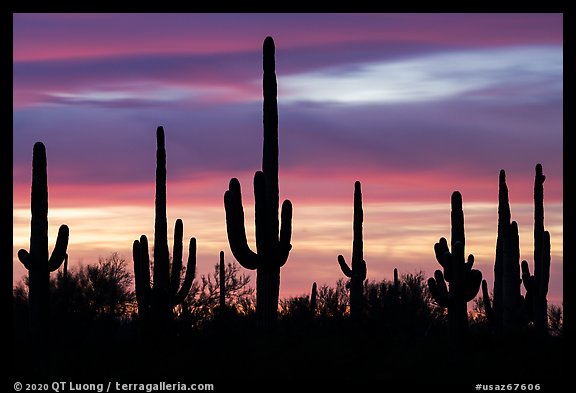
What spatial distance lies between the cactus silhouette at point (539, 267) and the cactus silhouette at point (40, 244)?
1476 cm

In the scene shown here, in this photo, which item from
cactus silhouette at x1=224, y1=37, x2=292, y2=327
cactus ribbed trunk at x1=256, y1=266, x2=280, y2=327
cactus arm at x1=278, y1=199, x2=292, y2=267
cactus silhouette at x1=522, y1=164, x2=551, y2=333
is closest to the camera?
cactus silhouette at x1=224, y1=37, x2=292, y2=327

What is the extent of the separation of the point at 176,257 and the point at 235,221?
9.80 metres

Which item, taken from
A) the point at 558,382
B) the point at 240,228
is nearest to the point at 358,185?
the point at 240,228

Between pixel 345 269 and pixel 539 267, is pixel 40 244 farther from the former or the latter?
pixel 539 267

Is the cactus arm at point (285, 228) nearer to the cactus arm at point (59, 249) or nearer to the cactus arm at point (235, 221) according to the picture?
the cactus arm at point (235, 221)

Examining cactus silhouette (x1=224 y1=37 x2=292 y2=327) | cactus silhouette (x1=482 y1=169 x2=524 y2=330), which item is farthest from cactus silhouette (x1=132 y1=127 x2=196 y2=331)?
cactus silhouette (x1=482 y1=169 x2=524 y2=330)

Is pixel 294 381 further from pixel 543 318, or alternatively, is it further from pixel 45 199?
pixel 543 318

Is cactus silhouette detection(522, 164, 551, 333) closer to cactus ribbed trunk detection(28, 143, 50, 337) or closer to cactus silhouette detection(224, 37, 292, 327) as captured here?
cactus silhouette detection(224, 37, 292, 327)

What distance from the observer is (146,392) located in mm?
17094

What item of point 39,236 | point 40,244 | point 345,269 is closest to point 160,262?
point 40,244

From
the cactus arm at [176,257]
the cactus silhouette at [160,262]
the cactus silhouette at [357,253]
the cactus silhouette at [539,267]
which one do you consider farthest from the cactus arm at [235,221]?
the cactus silhouette at [357,253]

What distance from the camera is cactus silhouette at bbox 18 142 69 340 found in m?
28.5

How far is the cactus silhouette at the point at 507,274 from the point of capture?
1300 inches

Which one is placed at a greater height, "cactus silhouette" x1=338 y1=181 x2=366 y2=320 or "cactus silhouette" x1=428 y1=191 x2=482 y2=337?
Answer: "cactus silhouette" x1=338 y1=181 x2=366 y2=320
